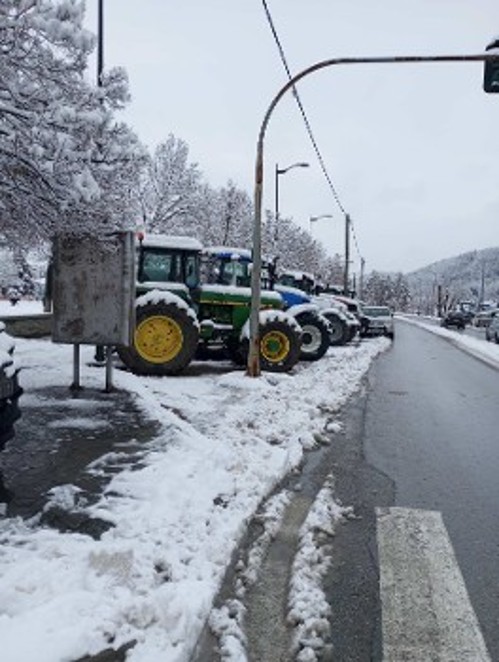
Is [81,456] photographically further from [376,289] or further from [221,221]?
[376,289]

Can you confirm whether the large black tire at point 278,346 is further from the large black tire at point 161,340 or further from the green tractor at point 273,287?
the large black tire at point 161,340

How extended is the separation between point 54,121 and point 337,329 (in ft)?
62.5

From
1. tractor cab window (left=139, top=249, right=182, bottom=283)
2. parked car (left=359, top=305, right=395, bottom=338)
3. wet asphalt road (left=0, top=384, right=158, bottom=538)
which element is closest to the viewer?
wet asphalt road (left=0, top=384, right=158, bottom=538)

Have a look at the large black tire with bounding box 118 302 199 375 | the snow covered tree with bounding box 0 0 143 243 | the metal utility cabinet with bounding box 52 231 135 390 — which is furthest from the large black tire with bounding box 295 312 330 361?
the snow covered tree with bounding box 0 0 143 243

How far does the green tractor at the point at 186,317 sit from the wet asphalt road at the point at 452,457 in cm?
235

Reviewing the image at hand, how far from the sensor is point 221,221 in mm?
53125

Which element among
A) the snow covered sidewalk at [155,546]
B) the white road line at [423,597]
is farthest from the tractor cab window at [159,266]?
the white road line at [423,597]

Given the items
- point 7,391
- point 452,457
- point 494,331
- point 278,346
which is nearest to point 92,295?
point 7,391

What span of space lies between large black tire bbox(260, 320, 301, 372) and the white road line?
29.5 ft

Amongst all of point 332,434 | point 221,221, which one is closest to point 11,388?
point 332,434

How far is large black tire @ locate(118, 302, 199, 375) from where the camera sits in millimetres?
12602

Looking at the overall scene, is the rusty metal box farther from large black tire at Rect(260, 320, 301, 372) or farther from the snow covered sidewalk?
large black tire at Rect(260, 320, 301, 372)

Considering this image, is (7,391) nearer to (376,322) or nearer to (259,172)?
(259,172)

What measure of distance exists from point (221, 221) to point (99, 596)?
50572 millimetres
